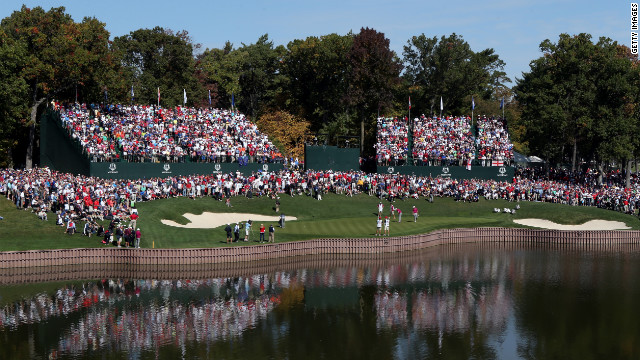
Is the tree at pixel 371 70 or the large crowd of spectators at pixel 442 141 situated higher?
the tree at pixel 371 70

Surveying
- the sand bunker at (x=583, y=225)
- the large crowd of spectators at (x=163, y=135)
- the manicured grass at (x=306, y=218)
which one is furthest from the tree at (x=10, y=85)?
the sand bunker at (x=583, y=225)

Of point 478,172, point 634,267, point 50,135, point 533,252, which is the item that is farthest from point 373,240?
point 50,135

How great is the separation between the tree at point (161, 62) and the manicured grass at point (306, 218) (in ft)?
130

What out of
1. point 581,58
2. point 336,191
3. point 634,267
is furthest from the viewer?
point 581,58

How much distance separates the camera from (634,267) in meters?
51.3

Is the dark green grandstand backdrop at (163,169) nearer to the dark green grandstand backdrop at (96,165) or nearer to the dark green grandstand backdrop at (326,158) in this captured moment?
the dark green grandstand backdrop at (96,165)

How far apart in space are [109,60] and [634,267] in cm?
5855

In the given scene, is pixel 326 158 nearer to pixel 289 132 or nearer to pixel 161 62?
pixel 289 132

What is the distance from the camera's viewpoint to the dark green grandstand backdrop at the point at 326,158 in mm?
79438

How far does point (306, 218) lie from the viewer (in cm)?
6525

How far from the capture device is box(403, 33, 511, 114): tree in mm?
98438

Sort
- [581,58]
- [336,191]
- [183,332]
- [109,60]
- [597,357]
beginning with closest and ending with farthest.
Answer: [597,357] → [183,332] → [336,191] → [109,60] → [581,58]

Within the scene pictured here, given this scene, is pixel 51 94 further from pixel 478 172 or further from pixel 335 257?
pixel 478 172

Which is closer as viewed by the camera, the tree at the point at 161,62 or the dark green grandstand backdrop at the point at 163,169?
the dark green grandstand backdrop at the point at 163,169
